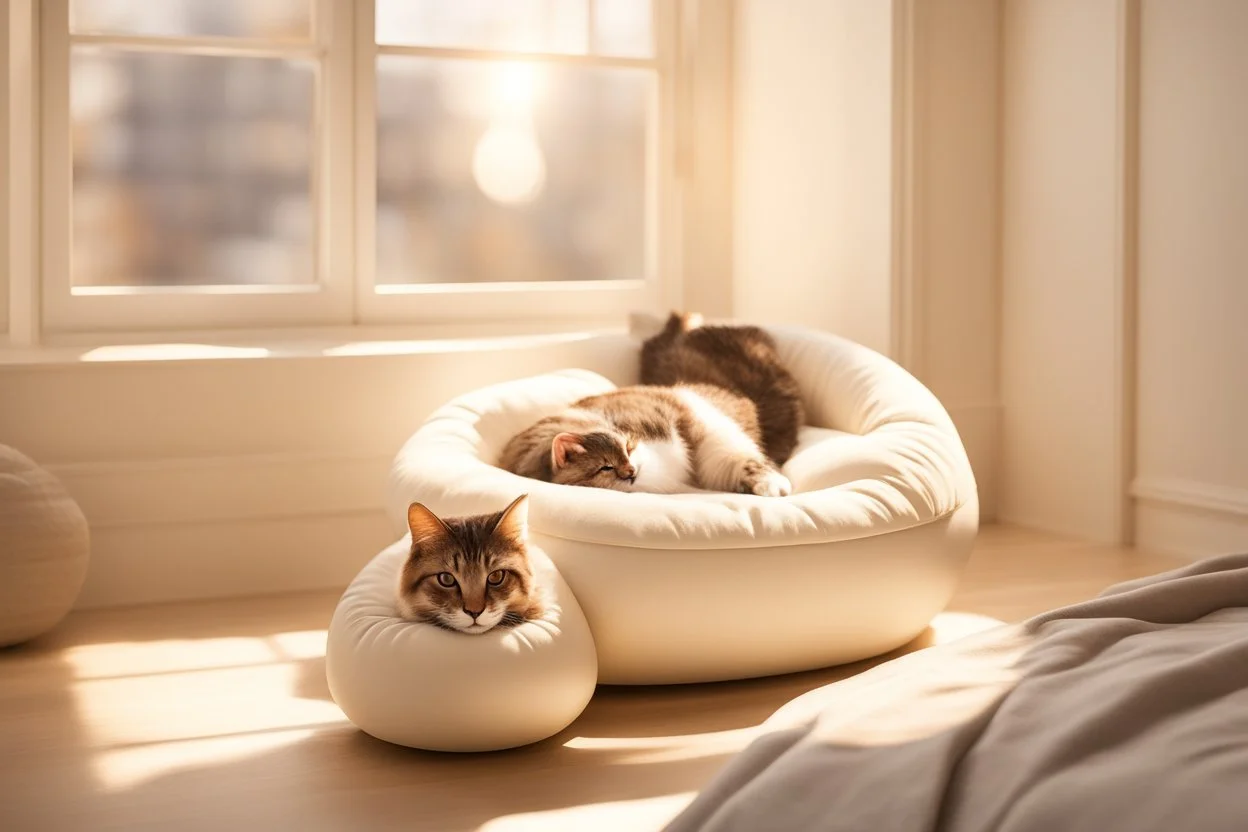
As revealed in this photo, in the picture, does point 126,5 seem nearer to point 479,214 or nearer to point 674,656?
point 479,214

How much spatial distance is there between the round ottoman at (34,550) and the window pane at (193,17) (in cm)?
152

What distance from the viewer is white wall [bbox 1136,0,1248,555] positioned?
3502 mm

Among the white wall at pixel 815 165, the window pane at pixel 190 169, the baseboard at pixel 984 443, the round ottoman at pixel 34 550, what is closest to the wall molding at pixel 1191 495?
the baseboard at pixel 984 443

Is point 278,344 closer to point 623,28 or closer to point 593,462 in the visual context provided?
point 593,462

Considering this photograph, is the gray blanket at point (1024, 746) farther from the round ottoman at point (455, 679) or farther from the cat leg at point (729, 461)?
the cat leg at point (729, 461)

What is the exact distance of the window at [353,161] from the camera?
3.94 meters

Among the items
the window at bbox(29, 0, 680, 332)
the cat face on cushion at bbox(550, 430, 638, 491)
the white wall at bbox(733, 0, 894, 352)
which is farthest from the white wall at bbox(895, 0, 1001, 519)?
the cat face on cushion at bbox(550, 430, 638, 491)

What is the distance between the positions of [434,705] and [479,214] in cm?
252

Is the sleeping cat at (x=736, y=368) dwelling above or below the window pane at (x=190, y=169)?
below

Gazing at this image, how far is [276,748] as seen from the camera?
2389mm

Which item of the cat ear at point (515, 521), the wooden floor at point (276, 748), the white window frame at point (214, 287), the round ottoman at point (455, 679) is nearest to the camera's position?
the wooden floor at point (276, 748)

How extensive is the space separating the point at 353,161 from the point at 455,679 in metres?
2.36

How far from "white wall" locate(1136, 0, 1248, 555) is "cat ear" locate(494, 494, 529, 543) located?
210cm

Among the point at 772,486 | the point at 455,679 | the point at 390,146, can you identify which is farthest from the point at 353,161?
the point at 455,679
